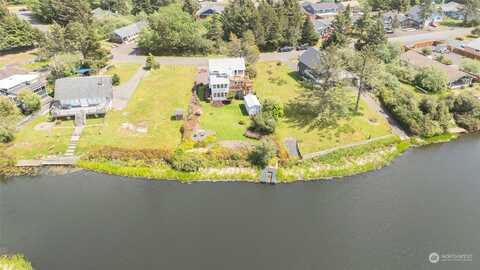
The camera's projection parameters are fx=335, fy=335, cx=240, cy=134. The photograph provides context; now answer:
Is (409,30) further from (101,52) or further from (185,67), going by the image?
(101,52)

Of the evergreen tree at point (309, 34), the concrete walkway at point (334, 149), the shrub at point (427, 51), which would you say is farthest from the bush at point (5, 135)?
the shrub at point (427, 51)

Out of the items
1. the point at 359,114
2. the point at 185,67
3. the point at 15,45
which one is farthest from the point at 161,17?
the point at 359,114

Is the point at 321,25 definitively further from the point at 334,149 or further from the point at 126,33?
the point at 334,149

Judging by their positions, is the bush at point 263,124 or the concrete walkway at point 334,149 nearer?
the concrete walkway at point 334,149

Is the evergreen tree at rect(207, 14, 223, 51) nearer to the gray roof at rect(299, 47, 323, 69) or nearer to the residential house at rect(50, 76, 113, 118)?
the gray roof at rect(299, 47, 323, 69)

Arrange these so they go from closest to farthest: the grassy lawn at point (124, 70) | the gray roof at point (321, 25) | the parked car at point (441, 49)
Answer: the grassy lawn at point (124, 70) → the parked car at point (441, 49) → the gray roof at point (321, 25)

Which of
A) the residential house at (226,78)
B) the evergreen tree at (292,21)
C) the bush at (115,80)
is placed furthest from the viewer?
the evergreen tree at (292,21)

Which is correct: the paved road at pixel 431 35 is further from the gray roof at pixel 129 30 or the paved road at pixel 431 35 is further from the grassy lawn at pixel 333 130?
the gray roof at pixel 129 30

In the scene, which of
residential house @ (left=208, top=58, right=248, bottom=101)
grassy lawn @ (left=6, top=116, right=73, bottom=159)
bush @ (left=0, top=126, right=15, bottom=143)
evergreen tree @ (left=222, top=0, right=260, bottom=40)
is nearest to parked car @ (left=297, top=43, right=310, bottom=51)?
evergreen tree @ (left=222, top=0, right=260, bottom=40)
